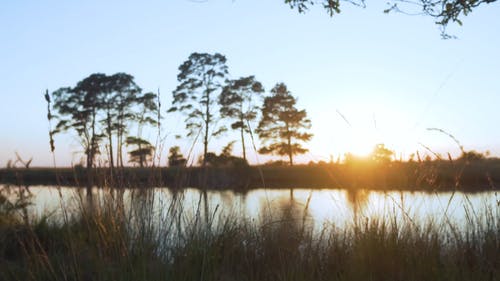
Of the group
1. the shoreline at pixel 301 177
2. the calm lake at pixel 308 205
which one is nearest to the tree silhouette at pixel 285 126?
the shoreline at pixel 301 177

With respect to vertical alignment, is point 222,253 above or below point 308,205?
below

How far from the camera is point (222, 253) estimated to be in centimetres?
377

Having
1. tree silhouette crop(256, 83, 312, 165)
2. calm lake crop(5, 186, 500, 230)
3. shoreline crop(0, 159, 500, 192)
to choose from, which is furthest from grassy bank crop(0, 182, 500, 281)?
tree silhouette crop(256, 83, 312, 165)

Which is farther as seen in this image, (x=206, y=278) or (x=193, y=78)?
(x=193, y=78)

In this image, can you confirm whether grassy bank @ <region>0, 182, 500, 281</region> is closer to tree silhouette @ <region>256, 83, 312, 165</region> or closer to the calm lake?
the calm lake

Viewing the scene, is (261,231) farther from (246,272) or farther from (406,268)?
(406,268)

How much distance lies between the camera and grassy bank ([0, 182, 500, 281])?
2.67 m

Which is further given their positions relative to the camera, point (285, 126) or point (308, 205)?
point (285, 126)

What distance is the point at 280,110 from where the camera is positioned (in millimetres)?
31078

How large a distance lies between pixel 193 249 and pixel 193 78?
29.0 m

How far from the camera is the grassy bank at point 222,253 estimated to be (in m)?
2.67

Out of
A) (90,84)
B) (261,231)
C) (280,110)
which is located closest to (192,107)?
(280,110)

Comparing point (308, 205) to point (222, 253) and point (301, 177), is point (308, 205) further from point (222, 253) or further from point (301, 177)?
point (301, 177)

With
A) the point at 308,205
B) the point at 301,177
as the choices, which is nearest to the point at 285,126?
the point at 301,177
